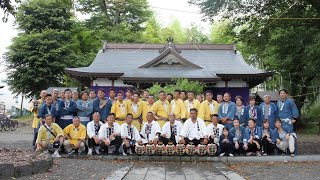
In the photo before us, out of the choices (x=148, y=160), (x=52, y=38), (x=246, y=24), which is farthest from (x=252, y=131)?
(x=52, y=38)

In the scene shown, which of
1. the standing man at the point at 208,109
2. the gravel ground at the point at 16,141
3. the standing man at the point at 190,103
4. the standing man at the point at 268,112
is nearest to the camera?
the standing man at the point at 268,112

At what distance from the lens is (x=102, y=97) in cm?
1049

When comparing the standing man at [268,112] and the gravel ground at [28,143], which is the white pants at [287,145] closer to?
the standing man at [268,112]

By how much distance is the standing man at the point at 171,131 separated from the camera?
953 centimetres

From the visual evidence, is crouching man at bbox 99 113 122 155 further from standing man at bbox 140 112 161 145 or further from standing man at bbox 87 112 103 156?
standing man at bbox 140 112 161 145

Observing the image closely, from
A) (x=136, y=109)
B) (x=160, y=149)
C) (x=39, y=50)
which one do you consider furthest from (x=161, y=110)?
(x=39, y=50)

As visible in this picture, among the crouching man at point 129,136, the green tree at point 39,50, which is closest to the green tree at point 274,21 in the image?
the crouching man at point 129,136

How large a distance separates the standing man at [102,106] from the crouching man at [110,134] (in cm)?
91

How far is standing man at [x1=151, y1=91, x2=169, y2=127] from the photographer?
1025 centimetres

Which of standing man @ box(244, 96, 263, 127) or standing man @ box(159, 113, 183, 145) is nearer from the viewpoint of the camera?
standing man @ box(159, 113, 183, 145)

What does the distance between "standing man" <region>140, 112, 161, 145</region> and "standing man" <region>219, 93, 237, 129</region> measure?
1825 mm

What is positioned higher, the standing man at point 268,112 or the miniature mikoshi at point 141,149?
the standing man at point 268,112

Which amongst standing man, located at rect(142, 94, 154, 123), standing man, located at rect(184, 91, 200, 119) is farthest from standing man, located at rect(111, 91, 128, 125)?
standing man, located at rect(184, 91, 200, 119)

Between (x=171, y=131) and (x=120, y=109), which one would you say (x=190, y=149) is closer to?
(x=171, y=131)
